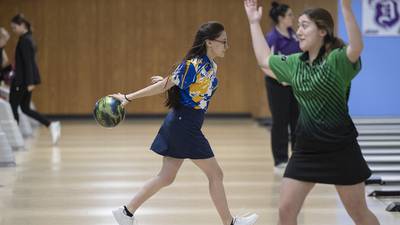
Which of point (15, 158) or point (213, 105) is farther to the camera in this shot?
point (213, 105)

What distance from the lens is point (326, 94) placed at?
→ 13.5 feet

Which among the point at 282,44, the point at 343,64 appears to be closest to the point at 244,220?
the point at 343,64

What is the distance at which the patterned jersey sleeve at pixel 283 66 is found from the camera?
4.22 metres

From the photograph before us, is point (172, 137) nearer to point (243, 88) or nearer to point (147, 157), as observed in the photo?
point (147, 157)

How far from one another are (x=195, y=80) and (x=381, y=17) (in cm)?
874

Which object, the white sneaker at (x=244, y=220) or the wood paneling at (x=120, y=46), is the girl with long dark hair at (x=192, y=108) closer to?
the white sneaker at (x=244, y=220)

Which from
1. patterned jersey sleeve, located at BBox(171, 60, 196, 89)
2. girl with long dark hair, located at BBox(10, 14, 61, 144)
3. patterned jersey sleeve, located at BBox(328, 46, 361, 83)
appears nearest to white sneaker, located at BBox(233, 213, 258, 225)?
patterned jersey sleeve, located at BBox(171, 60, 196, 89)

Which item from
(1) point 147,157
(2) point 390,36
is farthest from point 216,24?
(2) point 390,36

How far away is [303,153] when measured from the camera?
4.18 meters

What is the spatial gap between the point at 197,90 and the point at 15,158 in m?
5.06

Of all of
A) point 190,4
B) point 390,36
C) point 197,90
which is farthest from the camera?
point 190,4

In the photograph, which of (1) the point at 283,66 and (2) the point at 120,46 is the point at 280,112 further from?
(2) the point at 120,46

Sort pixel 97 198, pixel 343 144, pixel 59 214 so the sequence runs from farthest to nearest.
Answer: pixel 97 198 < pixel 59 214 < pixel 343 144

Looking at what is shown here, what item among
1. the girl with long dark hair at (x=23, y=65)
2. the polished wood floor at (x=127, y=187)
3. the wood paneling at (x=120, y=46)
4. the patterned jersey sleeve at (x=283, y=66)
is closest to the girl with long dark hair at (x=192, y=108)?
the polished wood floor at (x=127, y=187)
